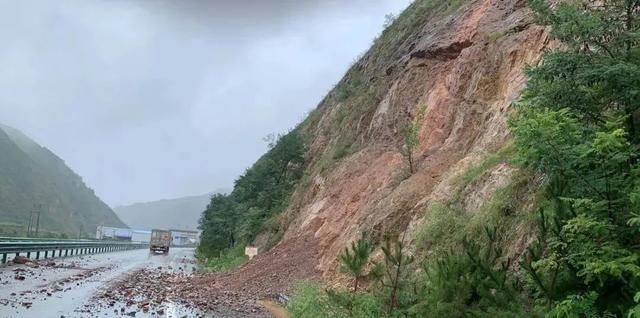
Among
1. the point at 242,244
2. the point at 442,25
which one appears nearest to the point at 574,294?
the point at 442,25

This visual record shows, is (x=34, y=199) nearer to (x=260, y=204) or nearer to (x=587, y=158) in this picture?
(x=260, y=204)

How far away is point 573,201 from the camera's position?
20.9 feet

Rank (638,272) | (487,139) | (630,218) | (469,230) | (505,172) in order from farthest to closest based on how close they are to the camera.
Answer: (487,139) < (505,172) < (469,230) < (630,218) < (638,272)

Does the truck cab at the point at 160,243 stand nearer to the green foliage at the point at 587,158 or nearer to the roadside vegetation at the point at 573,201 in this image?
the roadside vegetation at the point at 573,201

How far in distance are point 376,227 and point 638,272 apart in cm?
1211

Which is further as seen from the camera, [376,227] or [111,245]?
[111,245]

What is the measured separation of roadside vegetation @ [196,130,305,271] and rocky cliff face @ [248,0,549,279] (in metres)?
5.09

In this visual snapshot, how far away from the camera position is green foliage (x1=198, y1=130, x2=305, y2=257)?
41.2m

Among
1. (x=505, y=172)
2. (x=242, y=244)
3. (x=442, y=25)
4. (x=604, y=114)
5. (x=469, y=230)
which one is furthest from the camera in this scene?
(x=242, y=244)

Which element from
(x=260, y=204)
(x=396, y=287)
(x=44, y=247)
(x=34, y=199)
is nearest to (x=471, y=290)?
(x=396, y=287)

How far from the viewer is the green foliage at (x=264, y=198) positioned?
41.2m

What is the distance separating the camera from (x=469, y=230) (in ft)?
36.3

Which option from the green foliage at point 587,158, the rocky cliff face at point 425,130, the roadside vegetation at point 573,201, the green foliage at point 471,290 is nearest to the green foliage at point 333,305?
the roadside vegetation at point 573,201

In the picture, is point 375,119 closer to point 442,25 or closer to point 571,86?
point 442,25
